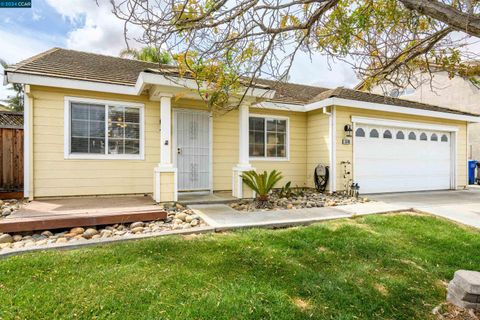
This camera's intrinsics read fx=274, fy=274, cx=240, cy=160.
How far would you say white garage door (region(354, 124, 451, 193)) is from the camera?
870cm

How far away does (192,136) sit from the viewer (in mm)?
7566

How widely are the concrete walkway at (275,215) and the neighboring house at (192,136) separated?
117 centimetres

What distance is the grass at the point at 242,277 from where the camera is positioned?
2.29m

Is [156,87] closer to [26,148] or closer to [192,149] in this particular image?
[192,149]

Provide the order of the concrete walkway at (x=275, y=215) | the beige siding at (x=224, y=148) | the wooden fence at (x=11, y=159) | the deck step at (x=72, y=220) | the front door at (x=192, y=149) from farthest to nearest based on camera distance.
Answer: the beige siding at (x=224, y=148)
the front door at (x=192, y=149)
the wooden fence at (x=11, y=159)
the concrete walkway at (x=275, y=215)
the deck step at (x=72, y=220)

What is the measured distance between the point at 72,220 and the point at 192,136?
3.82 m

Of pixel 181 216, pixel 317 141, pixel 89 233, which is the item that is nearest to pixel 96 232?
pixel 89 233

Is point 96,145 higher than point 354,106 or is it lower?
lower

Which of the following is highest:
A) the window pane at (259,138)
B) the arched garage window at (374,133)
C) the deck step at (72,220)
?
the arched garage window at (374,133)

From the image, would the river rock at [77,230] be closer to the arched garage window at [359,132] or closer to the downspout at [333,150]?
the downspout at [333,150]

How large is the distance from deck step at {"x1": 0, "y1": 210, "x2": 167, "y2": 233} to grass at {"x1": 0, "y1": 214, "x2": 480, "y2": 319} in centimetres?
104

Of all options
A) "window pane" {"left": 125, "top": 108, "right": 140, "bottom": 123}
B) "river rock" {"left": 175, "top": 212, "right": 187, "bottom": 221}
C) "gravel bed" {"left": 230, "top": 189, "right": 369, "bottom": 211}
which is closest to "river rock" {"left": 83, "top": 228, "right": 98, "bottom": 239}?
"river rock" {"left": 175, "top": 212, "right": 187, "bottom": 221}

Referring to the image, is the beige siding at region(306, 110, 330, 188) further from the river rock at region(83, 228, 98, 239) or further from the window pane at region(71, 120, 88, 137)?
the window pane at region(71, 120, 88, 137)

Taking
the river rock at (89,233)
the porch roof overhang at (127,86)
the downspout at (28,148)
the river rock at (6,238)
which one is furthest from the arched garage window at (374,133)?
the downspout at (28,148)
